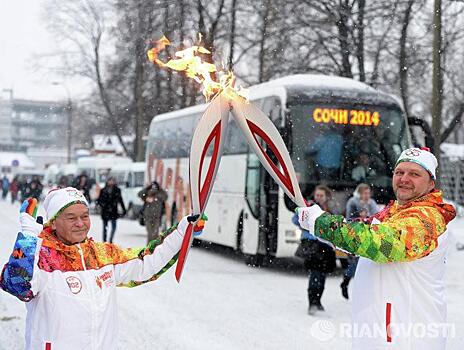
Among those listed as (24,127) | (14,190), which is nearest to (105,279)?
(14,190)

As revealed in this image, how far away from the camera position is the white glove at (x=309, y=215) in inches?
141

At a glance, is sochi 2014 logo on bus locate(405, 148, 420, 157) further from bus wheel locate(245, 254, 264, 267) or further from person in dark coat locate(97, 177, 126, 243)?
person in dark coat locate(97, 177, 126, 243)

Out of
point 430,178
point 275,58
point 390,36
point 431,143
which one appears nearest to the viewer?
point 430,178

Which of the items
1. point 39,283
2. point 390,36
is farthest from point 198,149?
point 390,36

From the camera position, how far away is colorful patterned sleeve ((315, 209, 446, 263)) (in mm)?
3379

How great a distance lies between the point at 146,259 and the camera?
386 cm

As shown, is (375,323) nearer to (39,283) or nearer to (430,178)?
(430,178)

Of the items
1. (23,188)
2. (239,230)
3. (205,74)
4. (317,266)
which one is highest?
(205,74)

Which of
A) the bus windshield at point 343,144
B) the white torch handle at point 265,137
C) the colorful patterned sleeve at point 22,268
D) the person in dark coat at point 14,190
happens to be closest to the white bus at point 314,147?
the bus windshield at point 343,144

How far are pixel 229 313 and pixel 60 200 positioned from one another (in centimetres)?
551

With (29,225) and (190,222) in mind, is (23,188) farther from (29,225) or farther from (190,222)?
(29,225)

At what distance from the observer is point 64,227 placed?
360 cm

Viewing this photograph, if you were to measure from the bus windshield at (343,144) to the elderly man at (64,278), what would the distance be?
9.06 metres

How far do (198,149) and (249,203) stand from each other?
9570 millimetres
